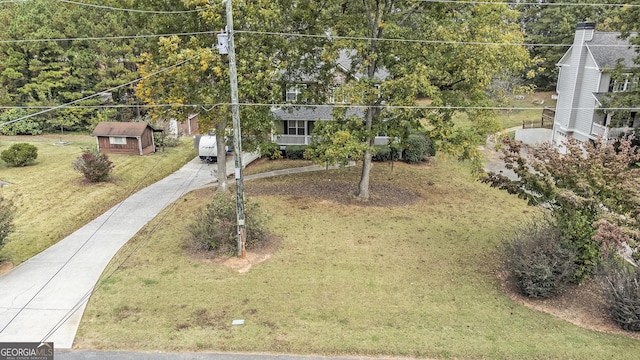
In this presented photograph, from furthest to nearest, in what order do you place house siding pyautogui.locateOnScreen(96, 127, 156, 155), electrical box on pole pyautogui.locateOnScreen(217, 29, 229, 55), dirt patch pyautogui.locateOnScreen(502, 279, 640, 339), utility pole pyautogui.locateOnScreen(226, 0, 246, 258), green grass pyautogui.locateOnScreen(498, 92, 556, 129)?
green grass pyautogui.locateOnScreen(498, 92, 556, 129)
house siding pyautogui.locateOnScreen(96, 127, 156, 155)
utility pole pyautogui.locateOnScreen(226, 0, 246, 258)
electrical box on pole pyautogui.locateOnScreen(217, 29, 229, 55)
dirt patch pyautogui.locateOnScreen(502, 279, 640, 339)

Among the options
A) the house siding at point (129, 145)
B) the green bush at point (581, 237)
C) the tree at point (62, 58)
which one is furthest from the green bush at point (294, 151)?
the green bush at point (581, 237)

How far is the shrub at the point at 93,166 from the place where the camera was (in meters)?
21.8

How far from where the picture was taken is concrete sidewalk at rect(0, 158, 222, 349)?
10461 millimetres

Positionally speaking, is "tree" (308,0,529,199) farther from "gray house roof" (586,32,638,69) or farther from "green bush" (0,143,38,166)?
"green bush" (0,143,38,166)

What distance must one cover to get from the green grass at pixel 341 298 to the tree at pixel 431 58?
159 inches

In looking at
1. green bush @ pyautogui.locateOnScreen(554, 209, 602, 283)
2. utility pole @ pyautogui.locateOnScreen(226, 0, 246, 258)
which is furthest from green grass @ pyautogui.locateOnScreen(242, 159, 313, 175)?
green bush @ pyautogui.locateOnScreen(554, 209, 602, 283)

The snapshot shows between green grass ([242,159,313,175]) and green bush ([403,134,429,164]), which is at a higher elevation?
green bush ([403,134,429,164])

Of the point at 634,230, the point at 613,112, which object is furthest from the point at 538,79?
the point at 634,230

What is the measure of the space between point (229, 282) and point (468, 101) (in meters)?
12.5

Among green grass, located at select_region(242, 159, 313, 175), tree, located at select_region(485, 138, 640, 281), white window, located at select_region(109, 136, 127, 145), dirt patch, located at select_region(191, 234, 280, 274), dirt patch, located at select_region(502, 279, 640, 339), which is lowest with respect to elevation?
green grass, located at select_region(242, 159, 313, 175)

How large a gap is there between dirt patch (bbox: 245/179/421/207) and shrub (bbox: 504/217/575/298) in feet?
26.0

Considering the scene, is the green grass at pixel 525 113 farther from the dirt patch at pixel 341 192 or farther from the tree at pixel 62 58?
the tree at pixel 62 58

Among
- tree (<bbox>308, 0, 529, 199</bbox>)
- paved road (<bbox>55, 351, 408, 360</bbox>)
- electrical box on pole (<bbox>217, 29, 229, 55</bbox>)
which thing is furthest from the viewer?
tree (<bbox>308, 0, 529, 199</bbox>)

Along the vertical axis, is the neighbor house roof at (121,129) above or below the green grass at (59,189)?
above
